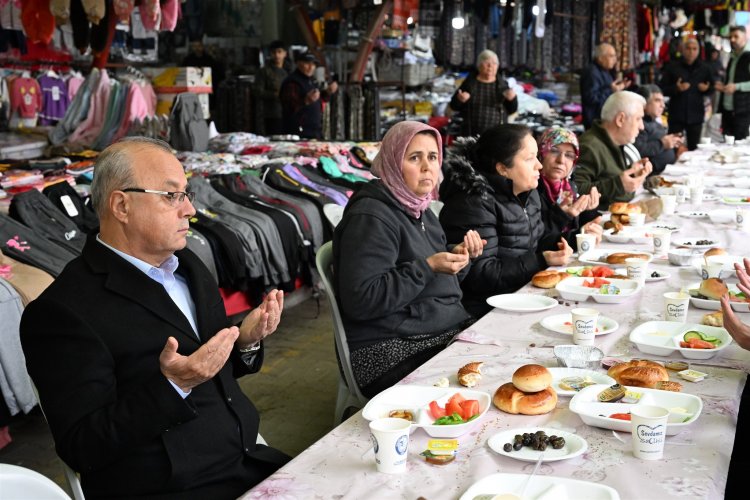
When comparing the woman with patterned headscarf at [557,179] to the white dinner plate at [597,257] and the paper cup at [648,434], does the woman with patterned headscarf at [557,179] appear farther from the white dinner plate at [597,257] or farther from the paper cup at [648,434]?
the paper cup at [648,434]

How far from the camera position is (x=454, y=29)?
10.9 metres

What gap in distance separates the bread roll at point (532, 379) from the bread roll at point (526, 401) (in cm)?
1

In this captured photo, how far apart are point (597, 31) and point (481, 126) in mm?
3941

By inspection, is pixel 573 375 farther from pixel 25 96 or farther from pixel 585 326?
pixel 25 96

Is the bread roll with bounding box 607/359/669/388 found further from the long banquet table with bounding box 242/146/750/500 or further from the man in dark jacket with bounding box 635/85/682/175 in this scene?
the man in dark jacket with bounding box 635/85/682/175

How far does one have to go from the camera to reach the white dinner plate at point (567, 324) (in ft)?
7.95

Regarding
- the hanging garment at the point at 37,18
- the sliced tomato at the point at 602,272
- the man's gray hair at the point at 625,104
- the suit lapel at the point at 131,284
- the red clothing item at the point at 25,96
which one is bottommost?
the sliced tomato at the point at 602,272

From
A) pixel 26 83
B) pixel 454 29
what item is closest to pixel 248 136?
pixel 26 83

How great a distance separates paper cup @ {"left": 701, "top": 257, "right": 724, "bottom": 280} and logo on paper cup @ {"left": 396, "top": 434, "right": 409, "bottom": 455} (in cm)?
179

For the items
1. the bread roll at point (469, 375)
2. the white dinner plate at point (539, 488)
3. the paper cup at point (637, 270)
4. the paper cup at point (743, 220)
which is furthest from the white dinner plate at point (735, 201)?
the white dinner plate at point (539, 488)

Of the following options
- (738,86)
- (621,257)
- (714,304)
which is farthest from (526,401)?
(738,86)

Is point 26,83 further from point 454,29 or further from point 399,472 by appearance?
point 399,472

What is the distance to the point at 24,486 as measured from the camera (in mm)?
1319

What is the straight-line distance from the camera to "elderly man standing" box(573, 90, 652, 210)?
17.0 ft
